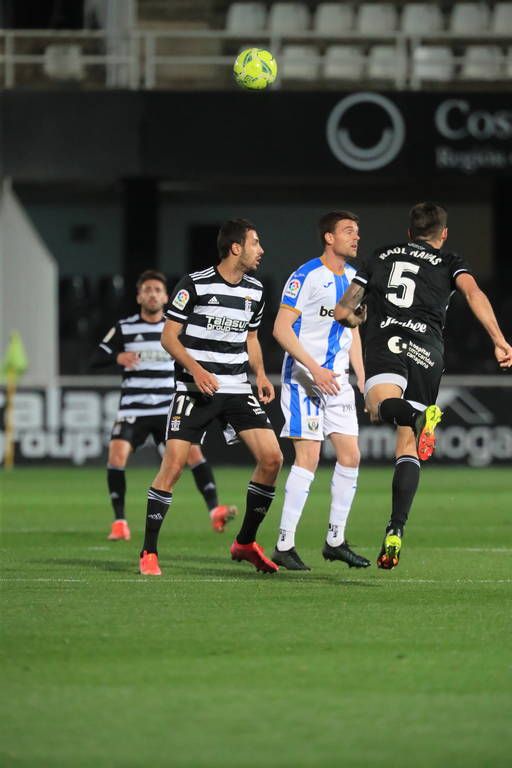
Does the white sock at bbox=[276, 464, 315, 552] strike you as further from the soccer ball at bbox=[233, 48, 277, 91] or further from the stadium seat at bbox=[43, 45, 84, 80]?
the stadium seat at bbox=[43, 45, 84, 80]

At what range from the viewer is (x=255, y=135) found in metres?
24.5

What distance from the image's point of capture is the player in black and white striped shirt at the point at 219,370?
28.4ft

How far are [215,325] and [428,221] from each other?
52.1 inches

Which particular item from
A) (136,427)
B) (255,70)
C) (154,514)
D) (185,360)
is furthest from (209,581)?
(255,70)

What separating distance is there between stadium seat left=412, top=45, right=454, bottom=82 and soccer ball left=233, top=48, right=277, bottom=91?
11839mm

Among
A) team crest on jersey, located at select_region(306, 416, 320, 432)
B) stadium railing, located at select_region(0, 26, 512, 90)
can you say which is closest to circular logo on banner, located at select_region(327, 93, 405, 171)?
stadium railing, located at select_region(0, 26, 512, 90)

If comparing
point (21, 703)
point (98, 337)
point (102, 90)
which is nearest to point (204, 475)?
point (21, 703)

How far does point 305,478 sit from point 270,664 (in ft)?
11.0

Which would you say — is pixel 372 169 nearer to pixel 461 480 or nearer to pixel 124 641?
pixel 461 480

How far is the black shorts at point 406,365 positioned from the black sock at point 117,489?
3.87 meters

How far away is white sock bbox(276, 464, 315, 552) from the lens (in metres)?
9.03

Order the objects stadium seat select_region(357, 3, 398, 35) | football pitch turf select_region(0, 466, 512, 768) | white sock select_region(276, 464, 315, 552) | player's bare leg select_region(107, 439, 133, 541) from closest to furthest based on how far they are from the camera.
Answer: football pitch turf select_region(0, 466, 512, 768), white sock select_region(276, 464, 315, 552), player's bare leg select_region(107, 439, 133, 541), stadium seat select_region(357, 3, 398, 35)

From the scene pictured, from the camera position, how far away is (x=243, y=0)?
27734mm

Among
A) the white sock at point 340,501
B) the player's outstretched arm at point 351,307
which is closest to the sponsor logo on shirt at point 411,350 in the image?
the player's outstretched arm at point 351,307
